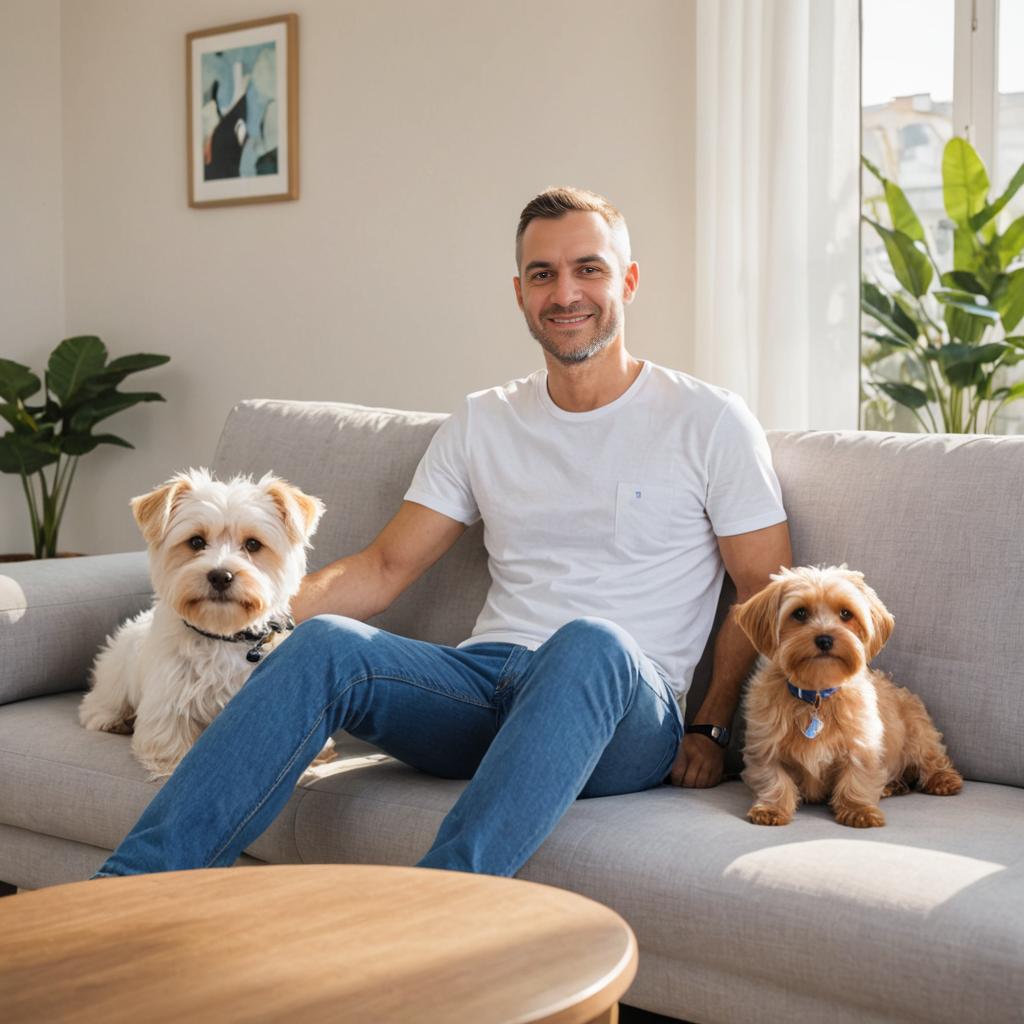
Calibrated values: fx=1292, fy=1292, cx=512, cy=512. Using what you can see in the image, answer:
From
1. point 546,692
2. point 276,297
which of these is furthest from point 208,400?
point 546,692

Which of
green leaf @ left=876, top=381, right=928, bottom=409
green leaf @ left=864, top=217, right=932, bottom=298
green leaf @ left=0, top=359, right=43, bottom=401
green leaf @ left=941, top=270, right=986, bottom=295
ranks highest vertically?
green leaf @ left=864, top=217, right=932, bottom=298

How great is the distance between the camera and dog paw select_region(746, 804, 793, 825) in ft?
5.97

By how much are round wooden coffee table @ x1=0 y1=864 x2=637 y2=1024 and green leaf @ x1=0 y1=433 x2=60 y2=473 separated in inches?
127

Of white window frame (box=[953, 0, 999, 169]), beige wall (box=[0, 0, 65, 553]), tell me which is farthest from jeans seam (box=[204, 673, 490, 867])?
beige wall (box=[0, 0, 65, 553])

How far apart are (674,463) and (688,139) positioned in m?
1.52

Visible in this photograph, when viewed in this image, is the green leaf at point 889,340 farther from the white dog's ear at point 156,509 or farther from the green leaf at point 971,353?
the white dog's ear at point 156,509

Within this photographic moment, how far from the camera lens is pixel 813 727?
187 cm

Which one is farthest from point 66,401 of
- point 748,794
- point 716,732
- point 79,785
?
point 748,794

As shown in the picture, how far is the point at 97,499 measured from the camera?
4.86 m

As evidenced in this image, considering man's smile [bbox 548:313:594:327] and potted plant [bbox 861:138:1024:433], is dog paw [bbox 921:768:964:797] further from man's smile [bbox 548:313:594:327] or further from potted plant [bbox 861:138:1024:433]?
potted plant [bbox 861:138:1024:433]

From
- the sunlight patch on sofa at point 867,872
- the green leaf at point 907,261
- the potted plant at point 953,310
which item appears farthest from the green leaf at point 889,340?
the sunlight patch on sofa at point 867,872

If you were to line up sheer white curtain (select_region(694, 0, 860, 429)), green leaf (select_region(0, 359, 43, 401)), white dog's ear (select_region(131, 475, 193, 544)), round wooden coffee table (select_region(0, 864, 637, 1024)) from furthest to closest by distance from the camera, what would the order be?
green leaf (select_region(0, 359, 43, 401))
sheer white curtain (select_region(694, 0, 860, 429))
white dog's ear (select_region(131, 475, 193, 544))
round wooden coffee table (select_region(0, 864, 637, 1024))

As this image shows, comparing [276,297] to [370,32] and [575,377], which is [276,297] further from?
[575,377]

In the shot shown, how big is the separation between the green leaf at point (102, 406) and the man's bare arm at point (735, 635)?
2.74m
